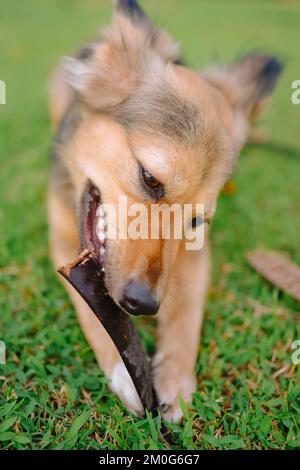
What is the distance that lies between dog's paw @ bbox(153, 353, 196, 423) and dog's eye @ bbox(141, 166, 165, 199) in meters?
0.84

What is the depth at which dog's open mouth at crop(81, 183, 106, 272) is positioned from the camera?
7.79ft

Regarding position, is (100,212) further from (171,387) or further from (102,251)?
(171,387)

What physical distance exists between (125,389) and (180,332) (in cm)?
49

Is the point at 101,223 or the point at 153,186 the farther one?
the point at 101,223

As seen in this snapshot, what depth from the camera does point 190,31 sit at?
33.8 ft

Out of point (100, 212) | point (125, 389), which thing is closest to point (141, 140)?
point (100, 212)

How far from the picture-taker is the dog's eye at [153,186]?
234cm

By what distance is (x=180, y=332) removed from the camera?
263 cm

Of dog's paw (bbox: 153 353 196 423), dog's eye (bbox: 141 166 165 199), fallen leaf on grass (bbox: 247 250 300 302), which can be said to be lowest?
dog's paw (bbox: 153 353 196 423)

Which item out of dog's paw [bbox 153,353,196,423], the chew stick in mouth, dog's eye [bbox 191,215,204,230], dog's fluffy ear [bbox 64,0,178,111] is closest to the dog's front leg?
dog's paw [bbox 153,353,196,423]

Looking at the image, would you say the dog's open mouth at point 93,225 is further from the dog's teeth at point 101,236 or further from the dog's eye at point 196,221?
the dog's eye at point 196,221

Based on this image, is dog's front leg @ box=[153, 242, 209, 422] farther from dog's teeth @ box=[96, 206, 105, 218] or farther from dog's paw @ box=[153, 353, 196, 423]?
dog's teeth @ box=[96, 206, 105, 218]
